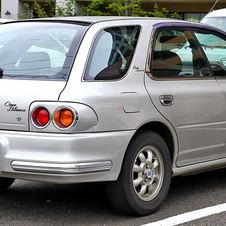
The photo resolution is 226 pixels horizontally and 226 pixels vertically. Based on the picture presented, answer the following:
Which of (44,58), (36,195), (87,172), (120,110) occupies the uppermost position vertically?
(44,58)

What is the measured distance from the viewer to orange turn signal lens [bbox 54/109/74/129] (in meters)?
4.00

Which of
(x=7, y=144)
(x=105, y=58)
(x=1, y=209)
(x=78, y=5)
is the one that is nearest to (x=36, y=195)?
(x=1, y=209)

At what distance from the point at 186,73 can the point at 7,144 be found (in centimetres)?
189

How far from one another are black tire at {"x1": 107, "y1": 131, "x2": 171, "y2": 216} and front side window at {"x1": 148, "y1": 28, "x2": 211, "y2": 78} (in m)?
0.63

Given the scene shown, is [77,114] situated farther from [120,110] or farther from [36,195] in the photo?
[36,195]

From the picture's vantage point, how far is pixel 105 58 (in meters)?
4.39

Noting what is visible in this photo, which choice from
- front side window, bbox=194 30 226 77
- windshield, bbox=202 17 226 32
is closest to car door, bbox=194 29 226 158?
front side window, bbox=194 30 226 77

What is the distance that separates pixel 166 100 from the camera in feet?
15.4

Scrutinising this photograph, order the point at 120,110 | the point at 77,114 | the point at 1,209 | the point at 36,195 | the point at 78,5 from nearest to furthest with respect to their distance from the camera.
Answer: the point at 77,114
the point at 120,110
the point at 1,209
the point at 36,195
the point at 78,5

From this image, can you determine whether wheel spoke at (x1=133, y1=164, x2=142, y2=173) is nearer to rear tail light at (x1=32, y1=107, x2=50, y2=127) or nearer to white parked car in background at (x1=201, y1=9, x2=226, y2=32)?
rear tail light at (x1=32, y1=107, x2=50, y2=127)

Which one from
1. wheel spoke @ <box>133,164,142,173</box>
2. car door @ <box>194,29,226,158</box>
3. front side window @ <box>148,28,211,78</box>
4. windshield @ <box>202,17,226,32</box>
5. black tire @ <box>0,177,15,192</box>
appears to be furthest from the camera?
windshield @ <box>202,17,226,32</box>

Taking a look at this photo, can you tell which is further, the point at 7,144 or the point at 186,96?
the point at 186,96

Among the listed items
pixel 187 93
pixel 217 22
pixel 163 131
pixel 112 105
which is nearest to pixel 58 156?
pixel 112 105

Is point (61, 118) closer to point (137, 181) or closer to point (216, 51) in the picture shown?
point (137, 181)
